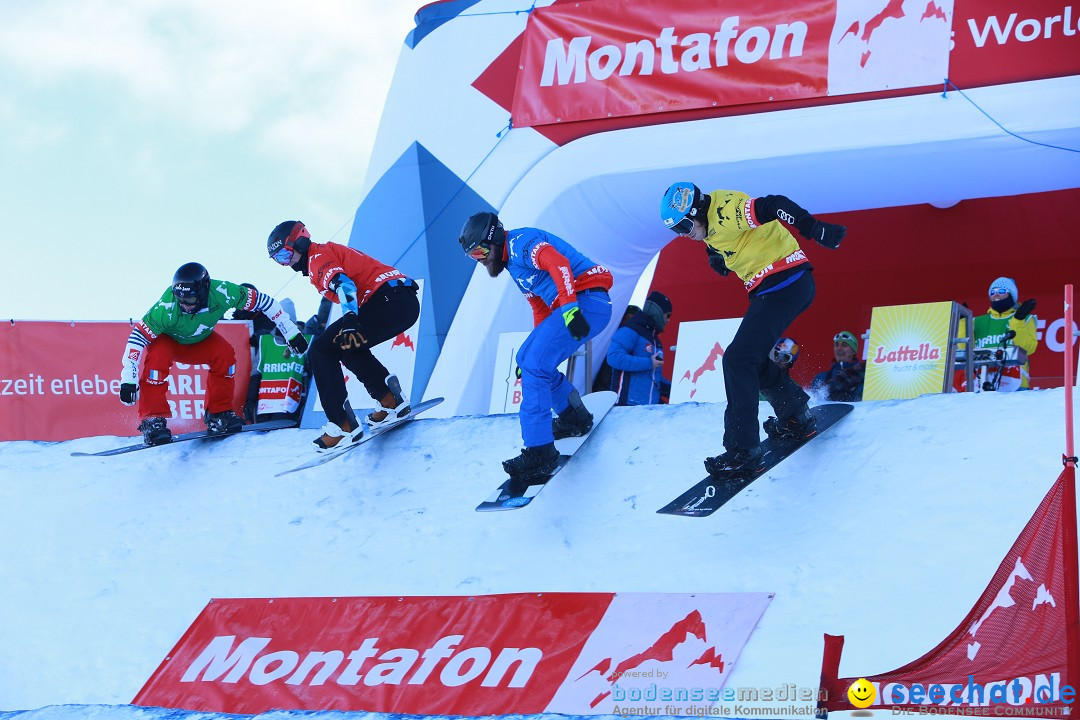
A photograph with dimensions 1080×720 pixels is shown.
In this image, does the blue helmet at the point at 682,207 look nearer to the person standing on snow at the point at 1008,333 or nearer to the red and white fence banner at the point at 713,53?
the red and white fence banner at the point at 713,53

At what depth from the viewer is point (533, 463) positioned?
238 inches

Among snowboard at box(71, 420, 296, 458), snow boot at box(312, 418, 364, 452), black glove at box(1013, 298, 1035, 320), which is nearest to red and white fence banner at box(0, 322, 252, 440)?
snowboard at box(71, 420, 296, 458)

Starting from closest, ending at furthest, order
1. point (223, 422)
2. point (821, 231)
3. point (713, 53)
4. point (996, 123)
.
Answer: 1. point (821, 231)
2. point (223, 422)
3. point (996, 123)
4. point (713, 53)

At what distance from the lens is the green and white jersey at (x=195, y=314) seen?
7828 millimetres

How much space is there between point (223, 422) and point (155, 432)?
492 mm

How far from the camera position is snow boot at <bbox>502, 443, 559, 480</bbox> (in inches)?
237

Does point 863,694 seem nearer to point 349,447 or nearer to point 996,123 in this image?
point 349,447

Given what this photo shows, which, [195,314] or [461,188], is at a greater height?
[461,188]

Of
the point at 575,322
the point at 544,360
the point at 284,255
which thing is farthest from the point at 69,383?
the point at 575,322

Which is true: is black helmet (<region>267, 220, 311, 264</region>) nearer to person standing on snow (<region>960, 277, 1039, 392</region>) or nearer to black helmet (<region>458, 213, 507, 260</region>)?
black helmet (<region>458, 213, 507, 260</region>)

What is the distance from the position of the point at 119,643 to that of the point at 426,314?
4473mm

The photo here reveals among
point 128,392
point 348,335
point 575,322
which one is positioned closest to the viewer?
point 575,322

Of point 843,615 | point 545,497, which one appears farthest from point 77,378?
point 843,615

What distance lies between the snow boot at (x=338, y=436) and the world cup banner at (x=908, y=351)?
142 inches
